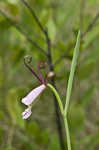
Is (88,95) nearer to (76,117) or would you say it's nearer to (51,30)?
(76,117)

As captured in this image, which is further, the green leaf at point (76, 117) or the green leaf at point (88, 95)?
the green leaf at point (88, 95)

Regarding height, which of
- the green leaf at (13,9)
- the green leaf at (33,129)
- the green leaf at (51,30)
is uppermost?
the green leaf at (13,9)

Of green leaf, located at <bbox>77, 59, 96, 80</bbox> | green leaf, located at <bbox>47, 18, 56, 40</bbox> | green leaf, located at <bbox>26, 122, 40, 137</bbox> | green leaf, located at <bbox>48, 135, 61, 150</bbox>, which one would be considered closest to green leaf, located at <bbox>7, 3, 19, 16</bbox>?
green leaf, located at <bbox>47, 18, 56, 40</bbox>

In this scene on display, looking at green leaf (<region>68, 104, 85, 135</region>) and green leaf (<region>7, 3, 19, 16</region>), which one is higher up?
green leaf (<region>7, 3, 19, 16</region>)

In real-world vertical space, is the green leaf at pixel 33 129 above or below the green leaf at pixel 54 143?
above

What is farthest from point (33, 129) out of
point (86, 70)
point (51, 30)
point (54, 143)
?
point (51, 30)

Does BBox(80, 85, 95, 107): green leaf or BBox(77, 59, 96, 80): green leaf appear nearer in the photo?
BBox(77, 59, 96, 80): green leaf

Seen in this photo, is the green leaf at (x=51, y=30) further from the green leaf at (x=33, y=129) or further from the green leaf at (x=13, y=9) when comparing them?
the green leaf at (x=33, y=129)

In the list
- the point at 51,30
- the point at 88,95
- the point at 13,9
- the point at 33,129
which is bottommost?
the point at 88,95

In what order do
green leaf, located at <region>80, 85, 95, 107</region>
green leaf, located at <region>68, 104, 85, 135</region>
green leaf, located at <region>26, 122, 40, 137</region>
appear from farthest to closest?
green leaf, located at <region>80, 85, 95, 107</region> → green leaf, located at <region>68, 104, 85, 135</region> → green leaf, located at <region>26, 122, 40, 137</region>

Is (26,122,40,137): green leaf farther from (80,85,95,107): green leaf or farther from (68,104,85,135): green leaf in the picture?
(80,85,95,107): green leaf

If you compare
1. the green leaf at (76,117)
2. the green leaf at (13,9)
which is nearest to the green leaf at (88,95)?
the green leaf at (76,117)

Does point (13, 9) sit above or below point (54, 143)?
above
